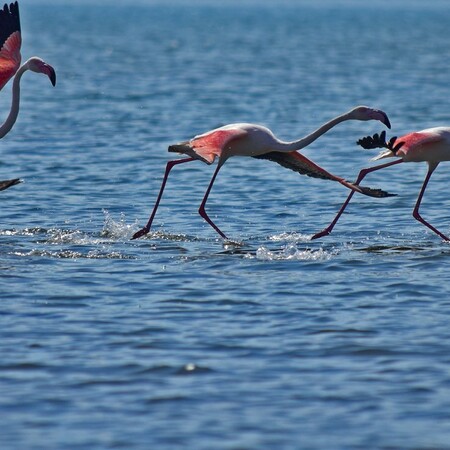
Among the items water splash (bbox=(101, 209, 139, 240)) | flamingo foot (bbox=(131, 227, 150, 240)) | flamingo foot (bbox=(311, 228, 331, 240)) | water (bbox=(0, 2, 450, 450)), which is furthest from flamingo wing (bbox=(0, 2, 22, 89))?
flamingo foot (bbox=(311, 228, 331, 240))

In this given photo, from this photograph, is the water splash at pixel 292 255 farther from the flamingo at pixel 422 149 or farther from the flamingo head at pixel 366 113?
the flamingo head at pixel 366 113

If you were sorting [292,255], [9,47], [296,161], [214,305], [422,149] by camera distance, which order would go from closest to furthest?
[214,305] → [292,255] → [422,149] → [296,161] → [9,47]

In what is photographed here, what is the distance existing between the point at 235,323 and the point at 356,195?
6.87 meters

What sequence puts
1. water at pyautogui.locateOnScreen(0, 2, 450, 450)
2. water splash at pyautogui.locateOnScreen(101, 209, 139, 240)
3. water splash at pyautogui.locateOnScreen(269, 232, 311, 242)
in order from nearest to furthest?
water at pyautogui.locateOnScreen(0, 2, 450, 450), water splash at pyautogui.locateOnScreen(269, 232, 311, 242), water splash at pyautogui.locateOnScreen(101, 209, 139, 240)

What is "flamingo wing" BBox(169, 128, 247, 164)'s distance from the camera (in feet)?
42.9

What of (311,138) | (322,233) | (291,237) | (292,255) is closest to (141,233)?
(291,237)

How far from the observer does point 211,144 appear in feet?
43.3

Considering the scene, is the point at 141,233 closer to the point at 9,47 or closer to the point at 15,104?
the point at 15,104

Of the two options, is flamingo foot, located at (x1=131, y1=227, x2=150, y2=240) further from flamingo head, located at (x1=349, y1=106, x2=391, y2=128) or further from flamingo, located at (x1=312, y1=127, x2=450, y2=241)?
flamingo head, located at (x1=349, y1=106, x2=391, y2=128)

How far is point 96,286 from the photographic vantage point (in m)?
11.1

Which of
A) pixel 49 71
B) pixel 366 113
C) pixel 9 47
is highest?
pixel 9 47

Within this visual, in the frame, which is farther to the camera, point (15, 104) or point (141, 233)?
point (15, 104)

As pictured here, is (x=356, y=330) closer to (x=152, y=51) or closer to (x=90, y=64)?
(x=90, y=64)

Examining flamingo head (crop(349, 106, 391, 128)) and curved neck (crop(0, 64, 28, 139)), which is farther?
curved neck (crop(0, 64, 28, 139))
